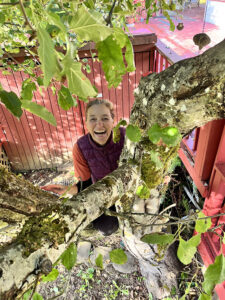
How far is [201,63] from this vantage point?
1.06 meters

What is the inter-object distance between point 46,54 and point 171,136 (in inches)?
31.1

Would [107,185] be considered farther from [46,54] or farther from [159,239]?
[46,54]

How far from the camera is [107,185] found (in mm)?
1095

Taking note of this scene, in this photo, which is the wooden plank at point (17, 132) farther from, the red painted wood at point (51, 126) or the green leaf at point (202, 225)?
the green leaf at point (202, 225)

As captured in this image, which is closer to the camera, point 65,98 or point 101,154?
point 65,98

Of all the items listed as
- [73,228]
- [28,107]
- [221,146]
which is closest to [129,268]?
[221,146]

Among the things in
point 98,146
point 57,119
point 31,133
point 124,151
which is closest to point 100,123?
point 98,146

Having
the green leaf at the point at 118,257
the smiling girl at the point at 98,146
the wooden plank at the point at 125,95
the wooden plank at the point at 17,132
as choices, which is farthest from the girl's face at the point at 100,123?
the wooden plank at the point at 17,132

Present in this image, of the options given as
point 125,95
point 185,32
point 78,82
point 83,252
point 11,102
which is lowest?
point 83,252

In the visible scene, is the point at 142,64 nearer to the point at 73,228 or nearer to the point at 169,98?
the point at 169,98

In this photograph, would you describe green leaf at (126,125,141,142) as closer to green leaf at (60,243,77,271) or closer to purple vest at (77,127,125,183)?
green leaf at (60,243,77,271)

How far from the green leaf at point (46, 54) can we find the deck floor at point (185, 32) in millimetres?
3789

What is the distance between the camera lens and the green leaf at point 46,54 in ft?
0.93

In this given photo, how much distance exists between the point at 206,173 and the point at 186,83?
1963 millimetres
